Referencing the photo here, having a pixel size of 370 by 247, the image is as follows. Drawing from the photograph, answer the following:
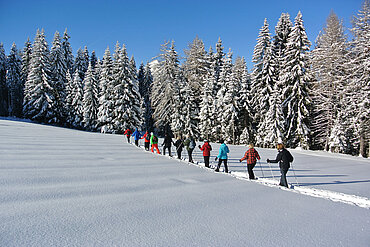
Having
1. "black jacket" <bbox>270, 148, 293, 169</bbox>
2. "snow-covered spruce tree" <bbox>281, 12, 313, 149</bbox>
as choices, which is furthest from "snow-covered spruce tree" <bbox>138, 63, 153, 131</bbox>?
"black jacket" <bbox>270, 148, 293, 169</bbox>

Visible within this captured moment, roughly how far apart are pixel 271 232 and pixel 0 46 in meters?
63.4

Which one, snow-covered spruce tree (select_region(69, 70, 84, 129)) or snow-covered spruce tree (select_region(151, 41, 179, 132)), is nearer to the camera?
snow-covered spruce tree (select_region(151, 41, 179, 132))

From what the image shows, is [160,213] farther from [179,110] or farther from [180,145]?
[179,110]

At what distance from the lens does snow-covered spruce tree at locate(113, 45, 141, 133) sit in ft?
105

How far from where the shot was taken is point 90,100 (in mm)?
38188

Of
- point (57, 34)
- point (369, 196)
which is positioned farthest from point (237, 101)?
point (57, 34)

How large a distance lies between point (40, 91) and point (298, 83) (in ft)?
124

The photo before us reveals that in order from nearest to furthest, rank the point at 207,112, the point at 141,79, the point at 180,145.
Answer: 1. the point at 180,145
2. the point at 207,112
3. the point at 141,79

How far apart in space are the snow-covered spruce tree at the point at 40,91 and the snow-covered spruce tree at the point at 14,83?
17484mm

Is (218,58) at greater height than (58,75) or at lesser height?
greater

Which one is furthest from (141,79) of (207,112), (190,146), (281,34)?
(190,146)

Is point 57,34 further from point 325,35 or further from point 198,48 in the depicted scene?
point 325,35

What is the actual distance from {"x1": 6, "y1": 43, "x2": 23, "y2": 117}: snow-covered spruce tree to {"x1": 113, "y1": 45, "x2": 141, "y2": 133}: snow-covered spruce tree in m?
31.1

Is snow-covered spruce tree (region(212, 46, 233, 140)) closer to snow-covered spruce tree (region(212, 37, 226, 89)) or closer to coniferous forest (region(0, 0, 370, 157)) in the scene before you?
coniferous forest (region(0, 0, 370, 157))
